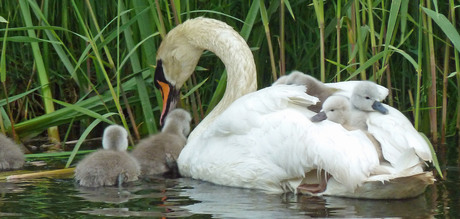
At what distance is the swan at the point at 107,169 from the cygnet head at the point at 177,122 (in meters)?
0.65

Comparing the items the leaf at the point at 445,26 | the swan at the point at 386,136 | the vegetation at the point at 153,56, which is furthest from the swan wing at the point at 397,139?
the vegetation at the point at 153,56

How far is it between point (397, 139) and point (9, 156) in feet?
8.59

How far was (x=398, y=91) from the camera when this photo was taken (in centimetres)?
891

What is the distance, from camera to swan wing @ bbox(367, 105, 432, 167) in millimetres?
5977

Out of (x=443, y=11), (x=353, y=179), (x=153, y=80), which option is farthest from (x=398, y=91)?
(x=353, y=179)

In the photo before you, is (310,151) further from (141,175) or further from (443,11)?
(443,11)

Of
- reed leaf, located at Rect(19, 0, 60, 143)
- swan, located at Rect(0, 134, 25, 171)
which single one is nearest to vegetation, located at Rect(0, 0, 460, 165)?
reed leaf, located at Rect(19, 0, 60, 143)

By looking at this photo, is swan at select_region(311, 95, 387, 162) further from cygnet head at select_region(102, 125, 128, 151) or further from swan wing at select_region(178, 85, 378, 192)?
cygnet head at select_region(102, 125, 128, 151)

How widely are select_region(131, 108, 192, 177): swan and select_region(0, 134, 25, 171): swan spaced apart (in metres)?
0.75

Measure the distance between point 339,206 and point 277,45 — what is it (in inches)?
118

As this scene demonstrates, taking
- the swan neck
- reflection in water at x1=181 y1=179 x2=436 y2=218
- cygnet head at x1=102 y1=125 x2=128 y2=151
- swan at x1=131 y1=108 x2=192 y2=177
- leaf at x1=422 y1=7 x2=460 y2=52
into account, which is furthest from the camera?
the swan neck

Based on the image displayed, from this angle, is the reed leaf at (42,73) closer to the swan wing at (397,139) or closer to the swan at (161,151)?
the swan at (161,151)

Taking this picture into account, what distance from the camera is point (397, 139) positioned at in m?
6.08

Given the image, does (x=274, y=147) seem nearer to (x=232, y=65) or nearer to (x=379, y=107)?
(x=379, y=107)
